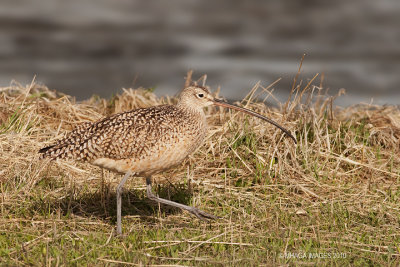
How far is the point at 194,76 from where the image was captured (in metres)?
13.8

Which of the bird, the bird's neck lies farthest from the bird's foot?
the bird's neck

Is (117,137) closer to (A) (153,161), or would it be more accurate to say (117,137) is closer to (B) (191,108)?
(A) (153,161)

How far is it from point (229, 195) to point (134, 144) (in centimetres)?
142

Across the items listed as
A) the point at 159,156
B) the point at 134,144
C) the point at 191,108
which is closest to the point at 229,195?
the point at 191,108

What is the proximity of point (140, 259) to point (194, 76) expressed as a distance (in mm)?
8659

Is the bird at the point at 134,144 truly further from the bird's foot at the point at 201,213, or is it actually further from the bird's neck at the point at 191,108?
the bird's neck at the point at 191,108

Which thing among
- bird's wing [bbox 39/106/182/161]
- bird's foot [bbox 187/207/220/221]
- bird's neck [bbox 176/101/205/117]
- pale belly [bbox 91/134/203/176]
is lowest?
bird's foot [bbox 187/207/220/221]

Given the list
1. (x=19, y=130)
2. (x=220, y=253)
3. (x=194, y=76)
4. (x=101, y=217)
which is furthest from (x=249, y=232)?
(x=194, y=76)

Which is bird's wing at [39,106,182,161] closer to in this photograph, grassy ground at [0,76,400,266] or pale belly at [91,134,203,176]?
pale belly at [91,134,203,176]

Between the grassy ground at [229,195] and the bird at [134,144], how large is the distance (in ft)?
1.43

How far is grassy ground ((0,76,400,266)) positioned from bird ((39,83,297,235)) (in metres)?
0.44

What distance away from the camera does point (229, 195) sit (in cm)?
713

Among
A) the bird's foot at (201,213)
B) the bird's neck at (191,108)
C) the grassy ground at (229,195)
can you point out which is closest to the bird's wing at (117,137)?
the bird's neck at (191,108)

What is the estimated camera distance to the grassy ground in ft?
18.7
